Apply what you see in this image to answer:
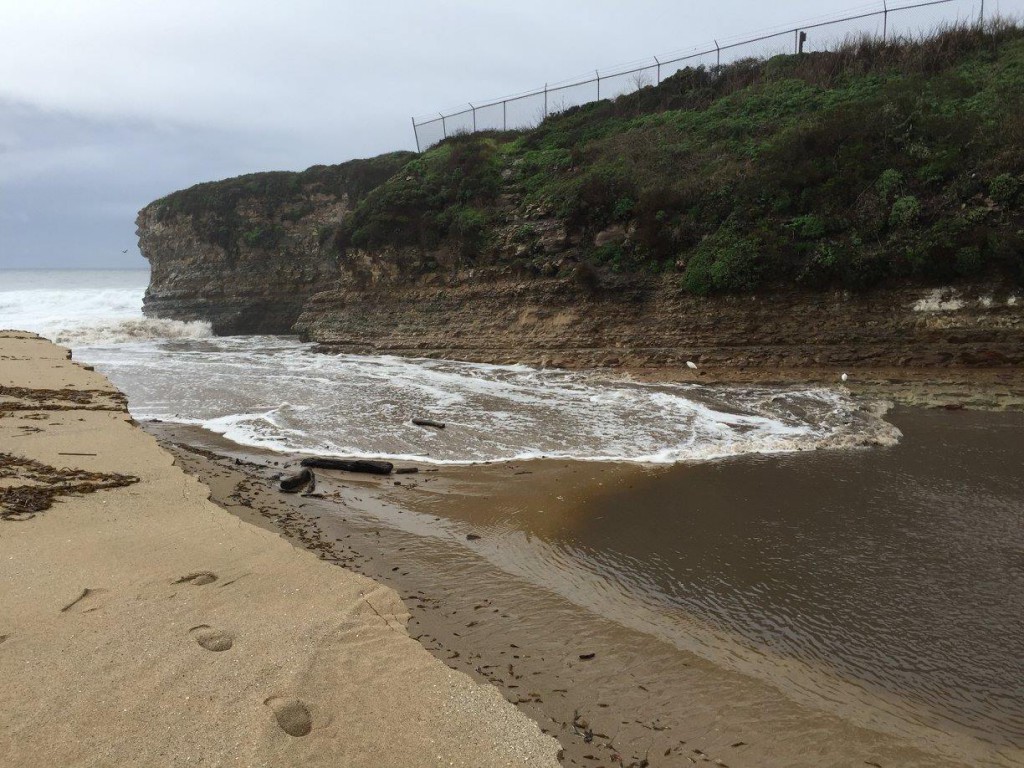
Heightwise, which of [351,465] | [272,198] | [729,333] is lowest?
[351,465]

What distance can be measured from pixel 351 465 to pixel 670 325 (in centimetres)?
1179

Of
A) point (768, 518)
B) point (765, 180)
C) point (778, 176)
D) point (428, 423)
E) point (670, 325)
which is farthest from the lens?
point (765, 180)

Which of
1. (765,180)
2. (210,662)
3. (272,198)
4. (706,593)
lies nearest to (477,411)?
(706,593)

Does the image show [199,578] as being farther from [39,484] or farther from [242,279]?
[242,279]

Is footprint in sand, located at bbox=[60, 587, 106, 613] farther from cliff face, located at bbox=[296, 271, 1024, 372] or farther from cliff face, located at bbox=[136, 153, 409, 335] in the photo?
cliff face, located at bbox=[136, 153, 409, 335]

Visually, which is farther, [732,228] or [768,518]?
[732,228]

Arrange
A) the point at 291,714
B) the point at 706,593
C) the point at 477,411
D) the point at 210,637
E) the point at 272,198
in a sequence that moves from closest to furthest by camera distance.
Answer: the point at 291,714, the point at 210,637, the point at 706,593, the point at 477,411, the point at 272,198

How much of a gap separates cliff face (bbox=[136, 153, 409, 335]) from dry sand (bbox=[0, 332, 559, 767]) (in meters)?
31.1

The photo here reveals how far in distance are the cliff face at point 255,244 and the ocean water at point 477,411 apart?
14.1 metres

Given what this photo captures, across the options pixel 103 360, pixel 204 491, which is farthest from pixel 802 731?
pixel 103 360

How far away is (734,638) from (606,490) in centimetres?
327

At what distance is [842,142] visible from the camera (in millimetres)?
16891

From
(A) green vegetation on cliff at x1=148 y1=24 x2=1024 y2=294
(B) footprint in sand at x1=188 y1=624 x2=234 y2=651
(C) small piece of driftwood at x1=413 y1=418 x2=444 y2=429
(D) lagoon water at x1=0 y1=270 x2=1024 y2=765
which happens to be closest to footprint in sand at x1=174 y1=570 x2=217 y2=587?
(B) footprint in sand at x1=188 y1=624 x2=234 y2=651

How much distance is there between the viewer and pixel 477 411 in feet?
40.7
